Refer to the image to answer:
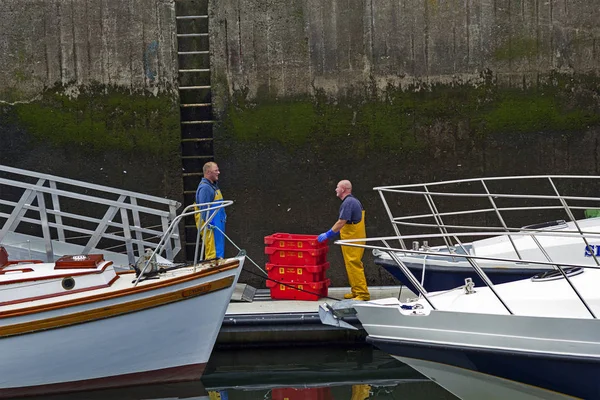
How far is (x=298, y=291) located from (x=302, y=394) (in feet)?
5.81

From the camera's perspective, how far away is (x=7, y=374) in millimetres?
8539

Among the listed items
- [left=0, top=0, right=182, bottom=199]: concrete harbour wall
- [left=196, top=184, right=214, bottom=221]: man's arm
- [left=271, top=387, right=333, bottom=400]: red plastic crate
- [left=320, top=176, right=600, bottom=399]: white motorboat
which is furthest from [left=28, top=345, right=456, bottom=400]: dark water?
[left=0, top=0, right=182, bottom=199]: concrete harbour wall

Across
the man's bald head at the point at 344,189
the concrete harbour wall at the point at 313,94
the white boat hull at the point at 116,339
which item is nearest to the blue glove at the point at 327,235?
Answer: the man's bald head at the point at 344,189

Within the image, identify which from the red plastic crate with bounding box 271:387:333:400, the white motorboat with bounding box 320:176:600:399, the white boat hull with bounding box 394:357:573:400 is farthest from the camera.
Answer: the red plastic crate with bounding box 271:387:333:400

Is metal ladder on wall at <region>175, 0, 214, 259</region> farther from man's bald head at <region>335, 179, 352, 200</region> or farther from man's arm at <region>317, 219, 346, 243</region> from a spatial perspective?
man's arm at <region>317, 219, 346, 243</region>

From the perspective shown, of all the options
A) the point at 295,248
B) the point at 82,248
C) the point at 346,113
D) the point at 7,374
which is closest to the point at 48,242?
the point at 82,248

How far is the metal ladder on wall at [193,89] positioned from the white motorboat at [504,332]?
15.7 feet

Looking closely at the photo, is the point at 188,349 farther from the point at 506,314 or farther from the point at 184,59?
the point at 184,59

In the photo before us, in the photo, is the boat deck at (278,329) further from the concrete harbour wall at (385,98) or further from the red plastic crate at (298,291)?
the concrete harbour wall at (385,98)

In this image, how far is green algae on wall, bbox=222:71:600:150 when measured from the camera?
1151cm

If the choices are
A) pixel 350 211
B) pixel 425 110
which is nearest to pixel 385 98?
pixel 425 110

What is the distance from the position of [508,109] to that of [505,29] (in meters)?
0.90

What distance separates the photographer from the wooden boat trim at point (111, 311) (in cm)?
832

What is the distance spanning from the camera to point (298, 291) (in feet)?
34.3
